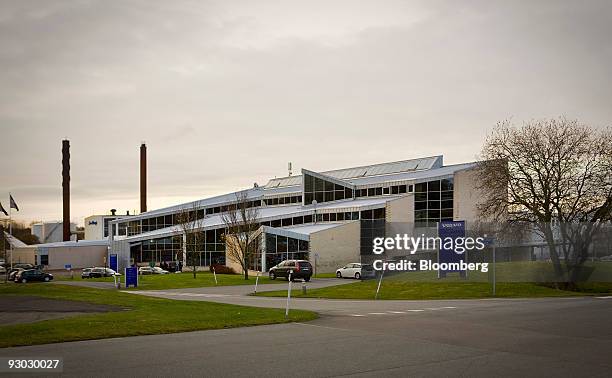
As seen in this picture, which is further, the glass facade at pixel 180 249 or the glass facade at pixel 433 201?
the glass facade at pixel 180 249

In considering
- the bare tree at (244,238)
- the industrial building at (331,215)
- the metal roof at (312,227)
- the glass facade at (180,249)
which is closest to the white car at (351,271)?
the industrial building at (331,215)

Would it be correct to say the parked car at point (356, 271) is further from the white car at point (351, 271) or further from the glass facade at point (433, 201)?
the glass facade at point (433, 201)

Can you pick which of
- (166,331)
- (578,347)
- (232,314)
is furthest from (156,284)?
(578,347)

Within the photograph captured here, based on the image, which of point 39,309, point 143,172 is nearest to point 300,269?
point 39,309

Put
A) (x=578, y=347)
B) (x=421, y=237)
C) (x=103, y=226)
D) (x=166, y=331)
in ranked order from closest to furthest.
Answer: (x=578, y=347)
(x=166, y=331)
(x=421, y=237)
(x=103, y=226)

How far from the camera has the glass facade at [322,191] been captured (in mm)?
76062

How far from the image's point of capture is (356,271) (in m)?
53.0

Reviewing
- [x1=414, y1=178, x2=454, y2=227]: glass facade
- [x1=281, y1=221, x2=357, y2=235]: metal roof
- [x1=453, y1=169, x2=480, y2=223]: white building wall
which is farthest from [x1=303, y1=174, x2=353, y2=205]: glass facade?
[x1=453, y1=169, x2=480, y2=223]: white building wall

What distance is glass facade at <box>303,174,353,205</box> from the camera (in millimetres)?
76062

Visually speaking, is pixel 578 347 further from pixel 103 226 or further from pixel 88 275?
pixel 103 226

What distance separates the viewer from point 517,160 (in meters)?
38.5

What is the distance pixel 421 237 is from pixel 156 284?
20265mm

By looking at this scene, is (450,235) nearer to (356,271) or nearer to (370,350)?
(356,271)

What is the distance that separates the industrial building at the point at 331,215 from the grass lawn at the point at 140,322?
32600mm
